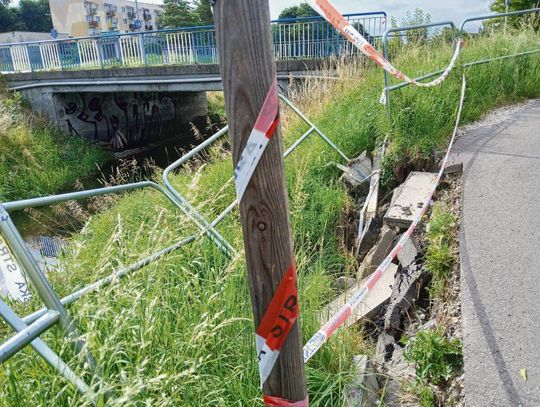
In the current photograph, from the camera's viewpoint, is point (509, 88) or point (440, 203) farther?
point (509, 88)

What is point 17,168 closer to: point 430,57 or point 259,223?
point 430,57

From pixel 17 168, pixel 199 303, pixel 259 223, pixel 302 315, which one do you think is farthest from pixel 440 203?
pixel 17 168

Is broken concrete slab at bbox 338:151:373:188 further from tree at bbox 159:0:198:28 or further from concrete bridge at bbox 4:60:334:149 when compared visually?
tree at bbox 159:0:198:28

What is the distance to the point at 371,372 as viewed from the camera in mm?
2229

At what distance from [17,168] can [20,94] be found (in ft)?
19.7

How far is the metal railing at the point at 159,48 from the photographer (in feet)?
40.1

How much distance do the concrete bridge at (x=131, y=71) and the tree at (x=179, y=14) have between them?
2744cm

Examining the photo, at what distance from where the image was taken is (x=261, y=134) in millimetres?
1146

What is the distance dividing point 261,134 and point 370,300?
8.75ft

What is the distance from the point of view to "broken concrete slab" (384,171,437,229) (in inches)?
159

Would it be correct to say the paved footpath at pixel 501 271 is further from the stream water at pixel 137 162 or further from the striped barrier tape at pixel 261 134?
the stream water at pixel 137 162

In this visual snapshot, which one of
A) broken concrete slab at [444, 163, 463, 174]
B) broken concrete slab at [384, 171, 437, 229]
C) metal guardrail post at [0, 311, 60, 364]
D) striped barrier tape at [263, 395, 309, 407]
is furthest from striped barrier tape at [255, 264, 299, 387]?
broken concrete slab at [444, 163, 463, 174]

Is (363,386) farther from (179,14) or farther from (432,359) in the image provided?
(179,14)

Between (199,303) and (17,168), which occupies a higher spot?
(199,303)
